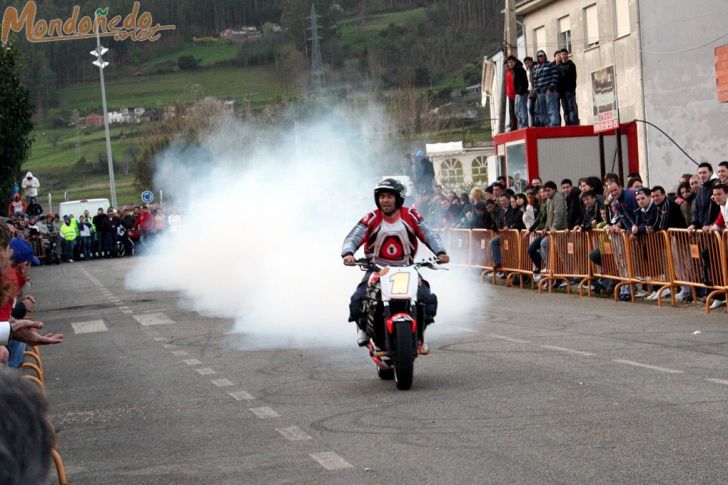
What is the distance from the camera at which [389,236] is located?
11.1 metres

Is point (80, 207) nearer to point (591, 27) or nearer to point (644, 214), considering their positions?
point (591, 27)

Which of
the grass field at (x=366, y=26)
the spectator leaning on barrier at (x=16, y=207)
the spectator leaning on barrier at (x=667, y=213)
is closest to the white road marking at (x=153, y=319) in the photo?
the spectator leaning on barrier at (x=667, y=213)

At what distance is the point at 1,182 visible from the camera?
4050cm

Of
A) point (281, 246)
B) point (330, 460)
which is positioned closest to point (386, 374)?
point (330, 460)

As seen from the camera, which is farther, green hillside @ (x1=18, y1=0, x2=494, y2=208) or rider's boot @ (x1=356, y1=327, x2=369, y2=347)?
green hillside @ (x1=18, y1=0, x2=494, y2=208)

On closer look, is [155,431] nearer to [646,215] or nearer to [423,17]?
[646,215]

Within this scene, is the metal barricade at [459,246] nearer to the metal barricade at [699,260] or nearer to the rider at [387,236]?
the metal barricade at [699,260]

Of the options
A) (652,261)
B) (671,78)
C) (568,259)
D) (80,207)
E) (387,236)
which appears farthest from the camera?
(80,207)

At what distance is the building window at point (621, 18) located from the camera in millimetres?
36750

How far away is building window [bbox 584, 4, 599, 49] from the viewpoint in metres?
38.9

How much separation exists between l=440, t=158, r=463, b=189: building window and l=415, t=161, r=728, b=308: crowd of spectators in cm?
4469

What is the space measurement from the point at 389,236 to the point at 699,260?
271 inches

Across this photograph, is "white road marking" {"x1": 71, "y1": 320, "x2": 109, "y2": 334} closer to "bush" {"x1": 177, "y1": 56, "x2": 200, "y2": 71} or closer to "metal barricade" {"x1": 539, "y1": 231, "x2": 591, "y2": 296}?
"metal barricade" {"x1": 539, "y1": 231, "x2": 591, "y2": 296}

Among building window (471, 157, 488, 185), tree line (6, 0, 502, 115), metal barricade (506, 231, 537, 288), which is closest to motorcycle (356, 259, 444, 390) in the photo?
metal barricade (506, 231, 537, 288)
